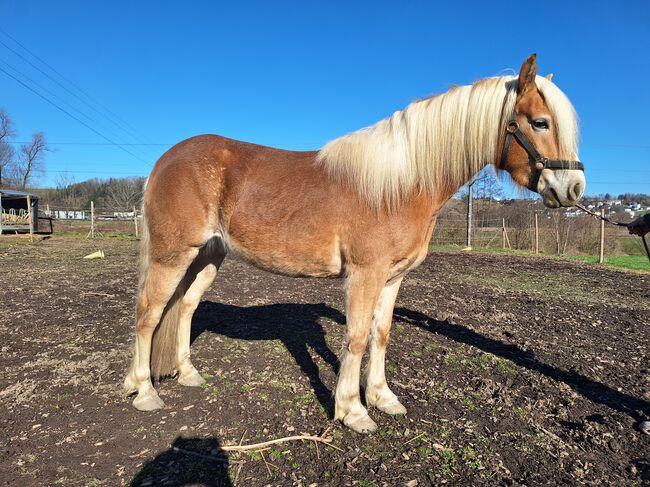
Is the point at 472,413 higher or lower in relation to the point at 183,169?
lower

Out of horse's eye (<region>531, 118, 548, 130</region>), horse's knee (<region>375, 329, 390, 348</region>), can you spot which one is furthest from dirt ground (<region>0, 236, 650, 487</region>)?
horse's eye (<region>531, 118, 548, 130</region>)

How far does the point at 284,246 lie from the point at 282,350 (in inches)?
78.8

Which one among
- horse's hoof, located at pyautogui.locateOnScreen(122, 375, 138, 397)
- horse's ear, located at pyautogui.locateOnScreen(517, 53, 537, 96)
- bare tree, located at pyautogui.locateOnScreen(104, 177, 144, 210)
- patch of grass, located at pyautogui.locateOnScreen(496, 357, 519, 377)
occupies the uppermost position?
bare tree, located at pyautogui.locateOnScreen(104, 177, 144, 210)

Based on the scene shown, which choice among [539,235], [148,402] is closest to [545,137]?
[148,402]

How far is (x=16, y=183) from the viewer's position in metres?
54.0

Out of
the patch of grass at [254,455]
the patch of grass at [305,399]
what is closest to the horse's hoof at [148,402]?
the patch of grass at [254,455]

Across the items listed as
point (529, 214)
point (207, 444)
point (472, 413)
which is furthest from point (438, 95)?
point (529, 214)

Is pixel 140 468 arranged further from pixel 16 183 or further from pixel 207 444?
pixel 16 183

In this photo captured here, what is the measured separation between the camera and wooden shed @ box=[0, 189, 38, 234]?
23531 millimetres

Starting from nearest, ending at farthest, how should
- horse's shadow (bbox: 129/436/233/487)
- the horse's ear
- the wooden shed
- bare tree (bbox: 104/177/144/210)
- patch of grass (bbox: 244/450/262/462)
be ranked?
horse's shadow (bbox: 129/436/233/487)
the horse's ear
patch of grass (bbox: 244/450/262/462)
the wooden shed
bare tree (bbox: 104/177/144/210)

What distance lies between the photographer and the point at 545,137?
8.83ft

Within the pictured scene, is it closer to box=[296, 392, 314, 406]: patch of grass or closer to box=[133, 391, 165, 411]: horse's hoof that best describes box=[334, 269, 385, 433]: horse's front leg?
box=[296, 392, 314, 406]: patch of grass

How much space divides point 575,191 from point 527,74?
89 centimetres

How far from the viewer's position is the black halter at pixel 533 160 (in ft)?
8.66
